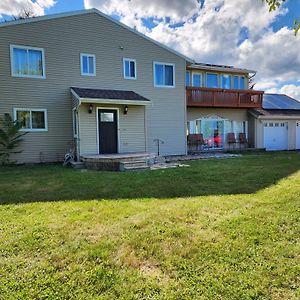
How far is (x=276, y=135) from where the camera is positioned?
19578 mm

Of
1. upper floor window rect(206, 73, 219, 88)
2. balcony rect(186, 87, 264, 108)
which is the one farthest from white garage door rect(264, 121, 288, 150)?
upper floor window rect(206, 73, 219, 88)

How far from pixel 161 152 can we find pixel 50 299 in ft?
40.9

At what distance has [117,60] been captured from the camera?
1347 cm

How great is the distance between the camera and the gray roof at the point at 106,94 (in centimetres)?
1150

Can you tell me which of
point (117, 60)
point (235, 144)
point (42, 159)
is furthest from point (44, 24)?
point (235, 144)

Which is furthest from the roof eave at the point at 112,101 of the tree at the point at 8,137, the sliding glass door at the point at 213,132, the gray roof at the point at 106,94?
the sliding glass door at the point at 213,132

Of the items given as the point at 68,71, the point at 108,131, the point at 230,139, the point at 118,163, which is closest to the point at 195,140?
the point at 230,139

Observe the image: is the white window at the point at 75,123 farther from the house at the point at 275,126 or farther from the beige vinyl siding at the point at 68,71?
the house at the point at 275,126

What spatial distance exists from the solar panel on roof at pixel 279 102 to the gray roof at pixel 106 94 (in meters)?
12.0

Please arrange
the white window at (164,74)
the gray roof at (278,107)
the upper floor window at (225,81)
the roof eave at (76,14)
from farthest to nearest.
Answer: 1. the gray roof at (278,107)
2. the upper floor window at (225,81)
3. the white window at (164,74)
4. the roof eave at (76,14)

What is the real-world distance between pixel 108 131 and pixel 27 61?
184 inches

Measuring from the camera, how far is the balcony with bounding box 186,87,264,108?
16094 mm

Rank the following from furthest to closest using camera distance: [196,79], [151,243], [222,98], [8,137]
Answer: [196,79] < [222,98] < [8,137] < [151,243]

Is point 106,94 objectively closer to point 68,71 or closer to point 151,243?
point 68,71
